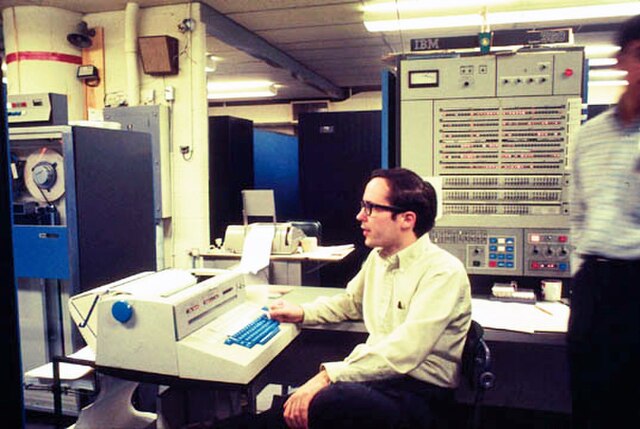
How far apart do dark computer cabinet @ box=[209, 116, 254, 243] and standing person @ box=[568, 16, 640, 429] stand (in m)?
4.70

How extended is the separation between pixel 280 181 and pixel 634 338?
22.6ft

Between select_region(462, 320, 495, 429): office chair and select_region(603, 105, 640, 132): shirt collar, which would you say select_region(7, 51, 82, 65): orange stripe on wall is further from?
select_region(603, 105, 640, 132): shirt collar

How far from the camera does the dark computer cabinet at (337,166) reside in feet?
19.7

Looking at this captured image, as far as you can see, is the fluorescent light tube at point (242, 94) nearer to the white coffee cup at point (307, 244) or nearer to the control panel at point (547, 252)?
the white coffee cup at point (307, 244)

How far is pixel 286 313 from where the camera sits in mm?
1880

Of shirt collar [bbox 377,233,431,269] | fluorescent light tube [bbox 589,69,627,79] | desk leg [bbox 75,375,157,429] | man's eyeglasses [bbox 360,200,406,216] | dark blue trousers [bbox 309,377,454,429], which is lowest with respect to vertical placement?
desk leg [bbox 75,375,157,429]

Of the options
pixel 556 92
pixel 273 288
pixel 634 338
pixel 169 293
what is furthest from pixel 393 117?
pixel 634 338

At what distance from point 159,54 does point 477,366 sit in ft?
12.9

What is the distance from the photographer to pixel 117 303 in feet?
5.15

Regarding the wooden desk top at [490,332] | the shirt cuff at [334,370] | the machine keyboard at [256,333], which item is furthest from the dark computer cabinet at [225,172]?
the shirt cuff at [334,370]

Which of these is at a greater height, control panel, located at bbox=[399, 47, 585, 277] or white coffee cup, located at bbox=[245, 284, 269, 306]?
control panel, located at bbox=[399, 47, 585, 277]

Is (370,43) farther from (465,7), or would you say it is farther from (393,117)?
(393,117)

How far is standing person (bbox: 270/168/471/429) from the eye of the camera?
1514 millimetres

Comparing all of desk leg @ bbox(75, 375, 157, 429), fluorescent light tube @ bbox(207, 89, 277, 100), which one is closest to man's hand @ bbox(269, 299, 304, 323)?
desk leg @ bbox(75, 375, 157, 429)
